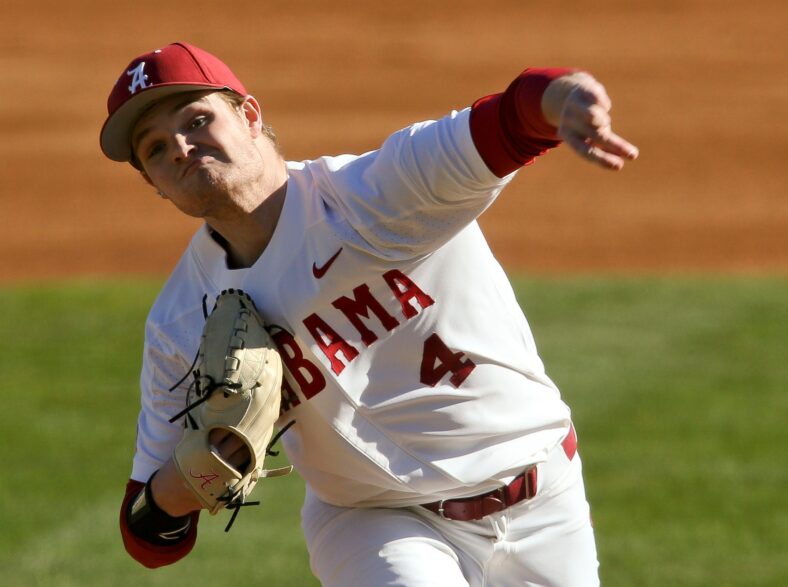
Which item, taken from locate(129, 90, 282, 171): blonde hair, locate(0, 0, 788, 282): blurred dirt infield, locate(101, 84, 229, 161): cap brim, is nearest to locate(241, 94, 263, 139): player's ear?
locate(129, 90, 282, 171): blonde hair

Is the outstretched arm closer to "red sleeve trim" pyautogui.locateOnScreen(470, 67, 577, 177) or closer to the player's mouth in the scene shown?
"red sleeve trim" pyautogui.locateOnScreen(470, 67, 577, 177)

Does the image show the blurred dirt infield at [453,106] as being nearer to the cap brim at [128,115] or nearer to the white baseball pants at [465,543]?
the white baseball pants at [465,543]

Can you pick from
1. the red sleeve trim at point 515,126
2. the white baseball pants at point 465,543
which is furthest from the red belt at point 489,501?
the red sleeve trim at point 515,126

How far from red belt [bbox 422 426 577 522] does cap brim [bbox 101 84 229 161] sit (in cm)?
123

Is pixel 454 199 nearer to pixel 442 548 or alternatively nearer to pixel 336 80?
pixel 442 548

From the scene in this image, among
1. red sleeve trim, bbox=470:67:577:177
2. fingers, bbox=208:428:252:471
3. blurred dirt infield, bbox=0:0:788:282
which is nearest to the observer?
red sleeve trim, bbox=470:67:577:177

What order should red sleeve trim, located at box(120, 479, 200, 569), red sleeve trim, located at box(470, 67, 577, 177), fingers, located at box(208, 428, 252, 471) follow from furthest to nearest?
red sleeve trim, located at box(120, 479, 200, 569)
fingers, located at box(208, 428, 252, 471)
red sleeve trim, located at box(470, 67, 577, 177)

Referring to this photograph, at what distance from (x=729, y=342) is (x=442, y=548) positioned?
488 cm

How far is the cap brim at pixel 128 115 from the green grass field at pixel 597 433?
2586mm

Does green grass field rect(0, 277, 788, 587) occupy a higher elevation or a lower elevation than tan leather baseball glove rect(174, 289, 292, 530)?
lower

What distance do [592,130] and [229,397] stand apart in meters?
1.16

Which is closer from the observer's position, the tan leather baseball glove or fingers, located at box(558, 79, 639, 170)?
fingers, located at box(558, 79, 639, 170)

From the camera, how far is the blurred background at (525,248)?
6.18 meters

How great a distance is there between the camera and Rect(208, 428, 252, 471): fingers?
3.49m
